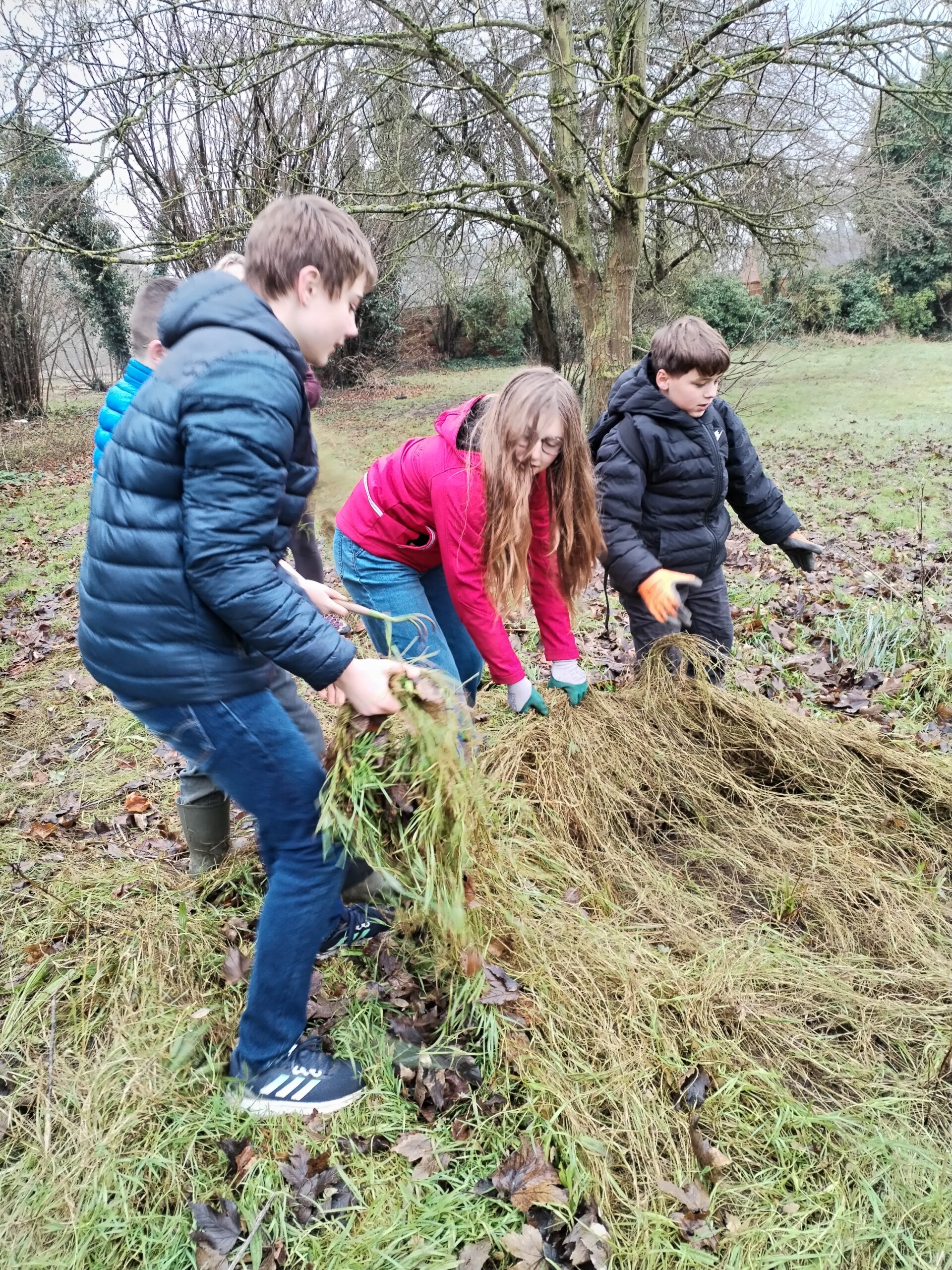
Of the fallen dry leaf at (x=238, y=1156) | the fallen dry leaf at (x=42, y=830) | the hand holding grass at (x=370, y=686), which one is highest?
the hand holding grass at (x=370, y=686)

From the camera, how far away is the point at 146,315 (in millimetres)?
2826

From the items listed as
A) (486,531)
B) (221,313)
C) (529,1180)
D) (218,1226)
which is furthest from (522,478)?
(218,1226)

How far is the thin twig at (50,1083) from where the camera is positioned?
72.5 inches

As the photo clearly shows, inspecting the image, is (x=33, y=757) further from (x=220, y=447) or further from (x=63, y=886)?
(x=220, y=447)

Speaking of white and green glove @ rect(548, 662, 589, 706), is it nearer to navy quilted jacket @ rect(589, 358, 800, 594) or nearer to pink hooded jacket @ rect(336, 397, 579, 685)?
pink hooded jacket @ rect(336, 397, 579, 685)

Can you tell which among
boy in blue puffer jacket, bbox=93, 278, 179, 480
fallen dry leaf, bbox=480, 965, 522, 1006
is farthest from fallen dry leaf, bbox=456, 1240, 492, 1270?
boy in blue puffer jacket, bbox=93, 278, 179, 480

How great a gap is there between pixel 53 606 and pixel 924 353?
21073mm

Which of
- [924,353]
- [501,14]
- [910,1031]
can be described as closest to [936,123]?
[501,14]

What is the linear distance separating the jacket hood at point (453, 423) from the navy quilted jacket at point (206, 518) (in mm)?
829

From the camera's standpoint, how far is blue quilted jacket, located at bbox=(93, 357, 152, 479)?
2.71 meters

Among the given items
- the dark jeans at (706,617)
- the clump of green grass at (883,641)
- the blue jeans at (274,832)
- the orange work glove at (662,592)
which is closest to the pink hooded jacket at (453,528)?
the orange work glove at (662,592)

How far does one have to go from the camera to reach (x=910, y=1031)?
6.77ft

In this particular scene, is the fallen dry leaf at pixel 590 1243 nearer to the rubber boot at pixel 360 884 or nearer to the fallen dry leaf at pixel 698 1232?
the fallen dry leaf at pixel 698 1232

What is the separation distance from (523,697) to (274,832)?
3.93 feet
